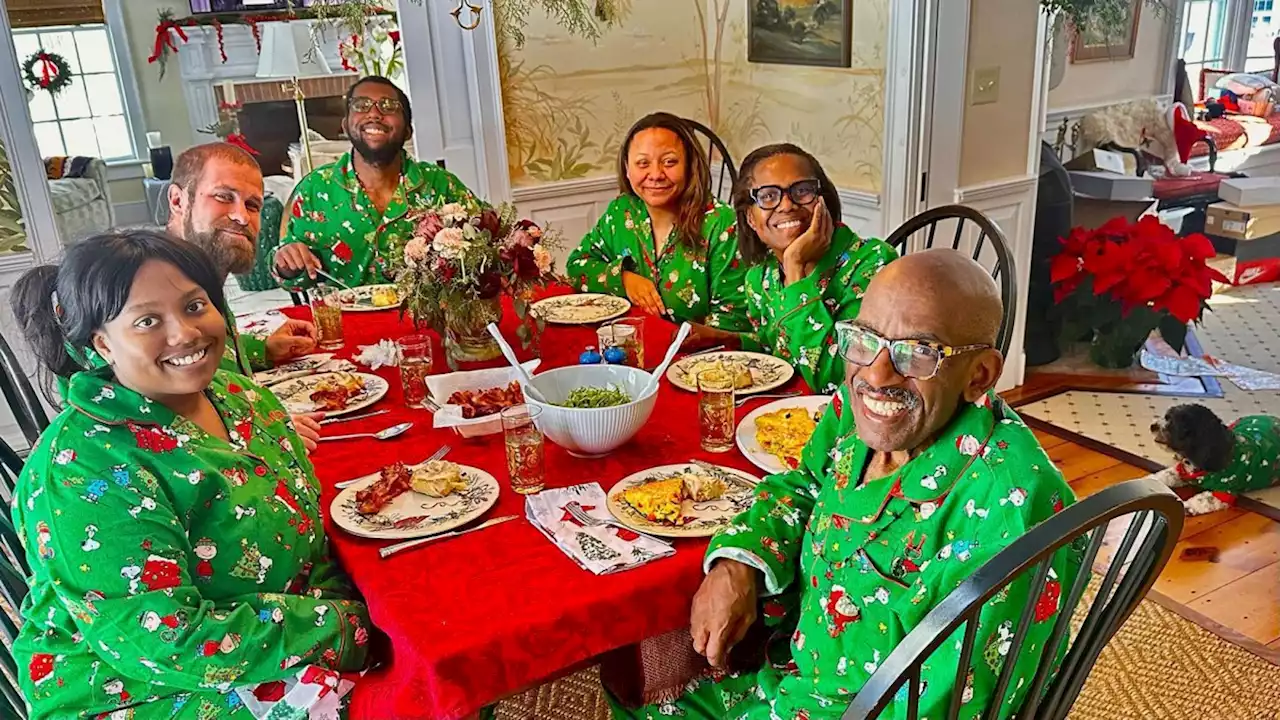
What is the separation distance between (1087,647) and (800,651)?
380 millimetres

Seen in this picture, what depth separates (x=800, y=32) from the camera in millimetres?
3654

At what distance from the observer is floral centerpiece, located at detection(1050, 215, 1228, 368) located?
3799mm

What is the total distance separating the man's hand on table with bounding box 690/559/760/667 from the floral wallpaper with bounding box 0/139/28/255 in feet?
10.3

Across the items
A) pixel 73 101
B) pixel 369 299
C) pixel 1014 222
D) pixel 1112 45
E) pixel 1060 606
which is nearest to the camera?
pixel 1060 606

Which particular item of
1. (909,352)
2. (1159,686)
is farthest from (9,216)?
(1159,686)

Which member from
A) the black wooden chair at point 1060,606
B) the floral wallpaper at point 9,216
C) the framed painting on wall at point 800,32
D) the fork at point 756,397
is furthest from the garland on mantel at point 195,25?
the black wooden chair at point 1060,606

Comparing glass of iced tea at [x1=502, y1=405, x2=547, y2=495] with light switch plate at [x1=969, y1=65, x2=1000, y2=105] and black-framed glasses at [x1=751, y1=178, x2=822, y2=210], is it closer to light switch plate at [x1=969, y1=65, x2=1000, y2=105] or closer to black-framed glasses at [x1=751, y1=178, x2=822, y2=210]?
black-framed glasses at [x1=751, y1=178, x2=822, y2=210]

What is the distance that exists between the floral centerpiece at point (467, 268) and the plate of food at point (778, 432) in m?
0.60

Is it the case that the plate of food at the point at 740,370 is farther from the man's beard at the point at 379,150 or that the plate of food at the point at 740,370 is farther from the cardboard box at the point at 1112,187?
the cardboard box at the point at 1112,187

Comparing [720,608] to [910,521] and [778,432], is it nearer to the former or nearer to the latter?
[910,521]

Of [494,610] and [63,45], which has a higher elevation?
[63,45]

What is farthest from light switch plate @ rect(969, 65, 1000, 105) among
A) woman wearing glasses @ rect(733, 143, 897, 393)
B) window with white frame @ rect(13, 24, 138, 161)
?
window with white frame @ rect(13, 24, 138, 161)

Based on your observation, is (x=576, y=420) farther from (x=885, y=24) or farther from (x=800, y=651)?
(x=885, y=24)

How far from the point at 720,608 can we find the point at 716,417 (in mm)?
420
